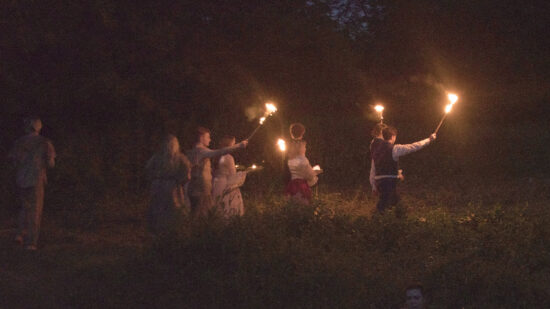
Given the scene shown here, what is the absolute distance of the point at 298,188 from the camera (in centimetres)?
961

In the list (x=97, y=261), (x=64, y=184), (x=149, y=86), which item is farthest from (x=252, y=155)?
(x=97, y=261)

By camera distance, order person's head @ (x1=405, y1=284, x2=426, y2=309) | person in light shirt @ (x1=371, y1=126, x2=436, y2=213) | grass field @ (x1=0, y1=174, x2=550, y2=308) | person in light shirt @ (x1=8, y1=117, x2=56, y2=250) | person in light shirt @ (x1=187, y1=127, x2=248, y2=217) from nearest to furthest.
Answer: person's head @ (x1=405, y1=284, x2=426, y2=309) < grass field @ (x1=0, y1=174, x2=550, y2=308) < person in light shirt @ (x1=8, y1=117, x2=56, y2=250) < person in light shirt @ (x1=187, y1=127, x2=248, y2=217) < person in light shirt @ (x1=371, y1=126, x2=436, y2=213)

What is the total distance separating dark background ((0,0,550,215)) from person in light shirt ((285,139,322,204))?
442cm

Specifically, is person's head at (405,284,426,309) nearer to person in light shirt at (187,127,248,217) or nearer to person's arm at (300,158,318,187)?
person's arm at (300,158,318,187)

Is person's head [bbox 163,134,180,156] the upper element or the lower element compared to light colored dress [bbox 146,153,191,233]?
upper

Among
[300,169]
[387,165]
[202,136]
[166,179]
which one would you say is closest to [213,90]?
[202,136]

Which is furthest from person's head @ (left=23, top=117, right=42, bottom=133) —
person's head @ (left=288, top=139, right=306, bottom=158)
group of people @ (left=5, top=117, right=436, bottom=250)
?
person's head @ (left=288, top=139, right=306, bottom=158)

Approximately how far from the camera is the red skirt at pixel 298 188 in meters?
9.61

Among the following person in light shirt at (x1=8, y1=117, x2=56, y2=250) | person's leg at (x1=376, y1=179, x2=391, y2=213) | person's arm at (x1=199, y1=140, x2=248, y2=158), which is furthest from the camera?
person's leg at (x1=376, y1=179, x2=391, y2=213)

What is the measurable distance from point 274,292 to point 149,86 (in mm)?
7505

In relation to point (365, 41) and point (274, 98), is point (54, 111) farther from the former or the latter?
point (365, 41)

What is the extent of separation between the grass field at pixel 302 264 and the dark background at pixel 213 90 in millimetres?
3758

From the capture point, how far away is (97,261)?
27.1 feet

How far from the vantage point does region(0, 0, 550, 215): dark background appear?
12.5 metres
